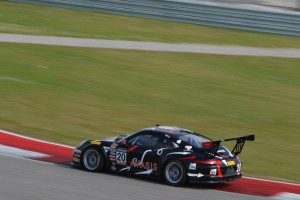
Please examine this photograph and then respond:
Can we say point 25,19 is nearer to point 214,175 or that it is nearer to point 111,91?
point 111,91

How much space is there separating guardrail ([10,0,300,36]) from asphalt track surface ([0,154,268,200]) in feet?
60.0

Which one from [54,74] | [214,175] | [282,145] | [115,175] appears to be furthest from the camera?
[54,74]

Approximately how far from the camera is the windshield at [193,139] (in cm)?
1254

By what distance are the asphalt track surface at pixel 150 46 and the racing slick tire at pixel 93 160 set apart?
1350 cm

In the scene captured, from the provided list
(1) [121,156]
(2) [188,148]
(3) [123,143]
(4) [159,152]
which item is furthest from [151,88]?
(2) [188,148]

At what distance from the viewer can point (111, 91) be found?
20.7 meters

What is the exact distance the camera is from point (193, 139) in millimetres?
12727

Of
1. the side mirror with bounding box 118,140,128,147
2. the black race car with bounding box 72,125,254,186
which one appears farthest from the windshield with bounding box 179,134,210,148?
the side mirror with bounding box 118,140,128,147

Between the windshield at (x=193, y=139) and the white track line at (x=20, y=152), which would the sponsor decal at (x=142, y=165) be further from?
the white track line at (x=20, y=152)

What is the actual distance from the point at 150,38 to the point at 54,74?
296 inches

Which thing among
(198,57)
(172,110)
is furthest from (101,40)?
(172,110)

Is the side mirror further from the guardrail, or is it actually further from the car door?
the guardrail

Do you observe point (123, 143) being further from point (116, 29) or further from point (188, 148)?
point (116, 29)

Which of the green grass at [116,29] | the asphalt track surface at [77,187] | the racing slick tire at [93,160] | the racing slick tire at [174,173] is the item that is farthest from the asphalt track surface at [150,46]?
the racing slick tire at [174,173]
